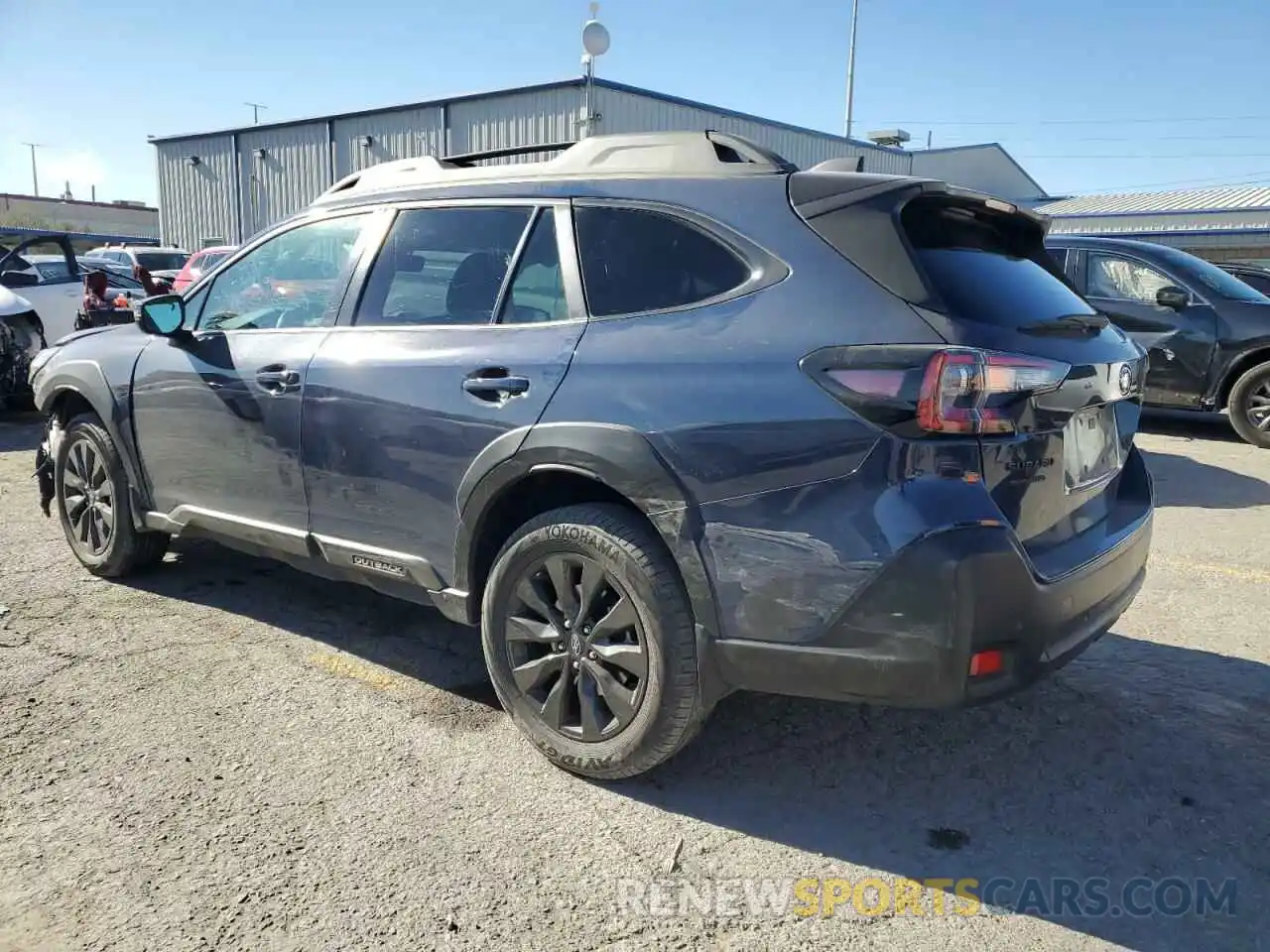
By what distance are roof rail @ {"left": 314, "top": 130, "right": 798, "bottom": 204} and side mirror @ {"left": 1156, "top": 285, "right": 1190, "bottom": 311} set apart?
285 inches

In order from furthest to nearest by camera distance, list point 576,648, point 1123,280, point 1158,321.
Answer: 1. point 1123,280
2. point 1158,321
3. point 576,648

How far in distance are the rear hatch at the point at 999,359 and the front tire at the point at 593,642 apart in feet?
2.69

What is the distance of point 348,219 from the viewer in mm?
3859

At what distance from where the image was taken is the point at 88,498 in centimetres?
492

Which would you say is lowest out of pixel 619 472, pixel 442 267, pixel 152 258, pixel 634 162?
pixel 619 472

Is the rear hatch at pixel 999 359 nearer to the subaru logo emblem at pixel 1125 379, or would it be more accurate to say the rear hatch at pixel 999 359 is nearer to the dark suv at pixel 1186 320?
the subaru logo emblem at pixel 1125 379

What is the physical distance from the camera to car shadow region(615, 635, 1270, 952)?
2.63 metres

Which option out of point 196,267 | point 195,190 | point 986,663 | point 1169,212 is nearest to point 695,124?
point 196,267

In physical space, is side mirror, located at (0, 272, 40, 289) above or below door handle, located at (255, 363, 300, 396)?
above

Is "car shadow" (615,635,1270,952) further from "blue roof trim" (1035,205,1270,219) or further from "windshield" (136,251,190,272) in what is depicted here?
"blue roof trim" (1035,205,1270,219)

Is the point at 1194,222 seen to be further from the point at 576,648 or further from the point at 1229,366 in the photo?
the point at 576,648

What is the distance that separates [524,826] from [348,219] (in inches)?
93.5

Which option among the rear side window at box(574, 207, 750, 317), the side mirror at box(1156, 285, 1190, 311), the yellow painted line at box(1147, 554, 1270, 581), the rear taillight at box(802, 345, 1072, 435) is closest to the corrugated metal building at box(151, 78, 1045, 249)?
the side mirror at box(1156, 285, 1190, 311)

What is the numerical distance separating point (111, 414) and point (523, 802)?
2.90m
